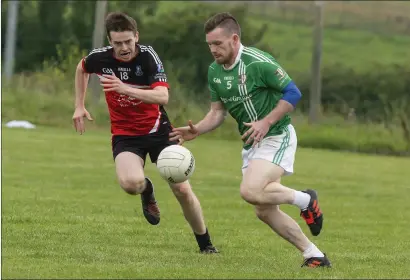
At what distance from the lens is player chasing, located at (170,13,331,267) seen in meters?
8.46

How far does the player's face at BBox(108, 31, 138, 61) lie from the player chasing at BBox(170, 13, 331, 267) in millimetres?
856

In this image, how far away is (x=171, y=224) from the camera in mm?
12281

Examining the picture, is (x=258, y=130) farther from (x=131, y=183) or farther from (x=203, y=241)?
(x=203, y=241)

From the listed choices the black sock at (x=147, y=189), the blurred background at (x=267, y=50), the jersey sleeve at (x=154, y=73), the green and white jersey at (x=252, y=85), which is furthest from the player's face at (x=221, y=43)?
the blurred background at (x=267, y=50)

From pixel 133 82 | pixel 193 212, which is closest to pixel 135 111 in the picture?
pixel 133 82

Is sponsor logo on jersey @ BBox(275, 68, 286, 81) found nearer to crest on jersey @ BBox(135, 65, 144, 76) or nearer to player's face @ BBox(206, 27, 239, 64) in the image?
player's face @ BBox(206, 27, 239, 64)

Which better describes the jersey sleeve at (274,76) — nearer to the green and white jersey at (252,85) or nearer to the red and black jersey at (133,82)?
the green and white jersey at (252,85)

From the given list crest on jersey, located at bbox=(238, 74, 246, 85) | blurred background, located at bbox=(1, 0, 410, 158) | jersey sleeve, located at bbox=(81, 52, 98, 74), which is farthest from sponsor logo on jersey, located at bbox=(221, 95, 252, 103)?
blurred background, located at bbox=(1, 0, 410, 158)

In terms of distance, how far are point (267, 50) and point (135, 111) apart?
28.6 metres

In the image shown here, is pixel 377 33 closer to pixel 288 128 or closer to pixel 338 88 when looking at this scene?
pixel 338 88

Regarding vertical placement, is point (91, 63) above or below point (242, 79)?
below

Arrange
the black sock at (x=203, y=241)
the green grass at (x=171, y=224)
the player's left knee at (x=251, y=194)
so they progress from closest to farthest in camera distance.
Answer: the player's left knee at (x=251, y=194), the green grass at (x=171, y=224), the black sock at (x=203, y=241)

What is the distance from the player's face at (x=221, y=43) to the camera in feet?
28.1

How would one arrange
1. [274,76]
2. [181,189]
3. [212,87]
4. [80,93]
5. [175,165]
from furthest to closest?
[80,93]
[181,189]
[175,165]
[212,87]
[274,76]
